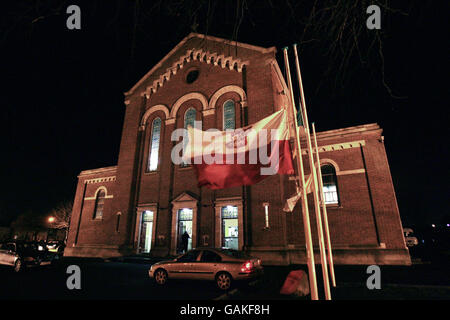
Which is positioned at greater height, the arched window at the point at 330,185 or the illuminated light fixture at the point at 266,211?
the arched window at the point at 330,185

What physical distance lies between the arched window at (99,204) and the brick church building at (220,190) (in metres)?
0.13

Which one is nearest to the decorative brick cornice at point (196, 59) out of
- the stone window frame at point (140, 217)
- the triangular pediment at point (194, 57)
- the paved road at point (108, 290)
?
the triangular pediment at point (194, 57)

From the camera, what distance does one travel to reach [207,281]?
8.14 metres

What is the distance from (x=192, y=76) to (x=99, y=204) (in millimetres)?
14584

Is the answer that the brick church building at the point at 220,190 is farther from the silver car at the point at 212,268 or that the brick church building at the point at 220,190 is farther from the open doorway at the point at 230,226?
the silver car at the point at 212,268

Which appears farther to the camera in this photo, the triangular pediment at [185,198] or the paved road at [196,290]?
the triangular pediment at [185,198]

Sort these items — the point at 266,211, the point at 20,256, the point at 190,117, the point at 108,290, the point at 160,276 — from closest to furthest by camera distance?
the point at 108,290 < the point at 160,276 < the point at 20,256 < the point at 266,211 < the point at 190,117

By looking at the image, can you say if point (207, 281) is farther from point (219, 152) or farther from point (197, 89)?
point (197, 89)

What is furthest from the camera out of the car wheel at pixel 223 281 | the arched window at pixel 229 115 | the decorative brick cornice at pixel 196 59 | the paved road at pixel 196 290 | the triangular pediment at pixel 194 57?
the decorative brick cornice at pixel 196 59

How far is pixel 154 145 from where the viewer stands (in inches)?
767

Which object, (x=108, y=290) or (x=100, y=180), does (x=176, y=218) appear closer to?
(x=108, y=290)

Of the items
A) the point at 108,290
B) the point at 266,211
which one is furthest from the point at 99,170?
the point at 108,290

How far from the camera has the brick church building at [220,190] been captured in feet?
44.7
